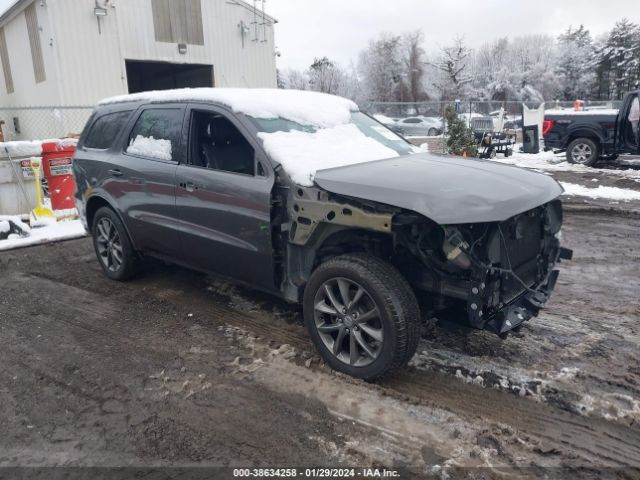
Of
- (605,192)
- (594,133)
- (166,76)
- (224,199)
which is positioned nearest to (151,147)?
(224,199)

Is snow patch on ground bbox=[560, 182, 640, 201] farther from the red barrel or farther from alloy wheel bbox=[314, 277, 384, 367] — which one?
the red barrel

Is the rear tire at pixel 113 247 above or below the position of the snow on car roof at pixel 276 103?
below

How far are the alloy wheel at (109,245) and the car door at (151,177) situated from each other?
0.37 metres

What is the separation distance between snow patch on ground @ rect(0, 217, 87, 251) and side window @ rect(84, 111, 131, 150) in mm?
2527

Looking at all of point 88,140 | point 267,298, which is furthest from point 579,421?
point 88,140

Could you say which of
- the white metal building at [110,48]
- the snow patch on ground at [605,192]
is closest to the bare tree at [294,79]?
the white metal building at [110,48]

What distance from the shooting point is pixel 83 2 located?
1639cm

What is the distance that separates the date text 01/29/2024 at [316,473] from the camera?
254cm

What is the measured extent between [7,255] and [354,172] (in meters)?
5.58

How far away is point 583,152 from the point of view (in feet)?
45.4

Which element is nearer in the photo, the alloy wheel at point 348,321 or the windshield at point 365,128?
the alloy wheel at point 348,321

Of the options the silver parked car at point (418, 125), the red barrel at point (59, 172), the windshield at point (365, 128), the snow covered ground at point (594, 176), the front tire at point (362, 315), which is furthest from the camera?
the silver parked car at point (418, 125)

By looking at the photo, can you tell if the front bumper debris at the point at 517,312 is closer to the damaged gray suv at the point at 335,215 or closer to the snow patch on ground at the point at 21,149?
the damaged gray suv at the point at 335,215

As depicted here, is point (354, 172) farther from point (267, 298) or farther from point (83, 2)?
point (83, 2)
